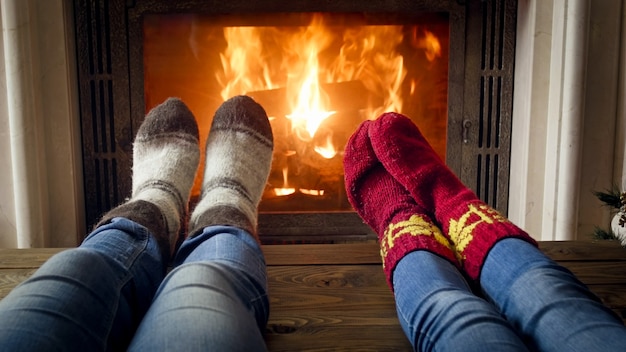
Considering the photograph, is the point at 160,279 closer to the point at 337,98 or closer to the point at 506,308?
the point at 506,308

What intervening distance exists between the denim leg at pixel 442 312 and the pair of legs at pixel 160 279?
0.51 feet

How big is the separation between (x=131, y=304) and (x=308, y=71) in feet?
3.19

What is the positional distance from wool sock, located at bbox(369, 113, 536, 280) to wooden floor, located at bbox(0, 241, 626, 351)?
115 millimetres

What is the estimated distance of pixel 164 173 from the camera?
3.27 ft

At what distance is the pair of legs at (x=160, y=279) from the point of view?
0.43 m

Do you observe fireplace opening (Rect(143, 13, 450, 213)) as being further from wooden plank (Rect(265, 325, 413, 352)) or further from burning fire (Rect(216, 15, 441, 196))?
wooden plank (Rect(265, 325, 413, 352))

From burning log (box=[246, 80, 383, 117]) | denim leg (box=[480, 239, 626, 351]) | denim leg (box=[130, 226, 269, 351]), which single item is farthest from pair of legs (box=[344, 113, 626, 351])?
burning log (box=[246, 80, 383, 117])

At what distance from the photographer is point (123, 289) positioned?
0.57m

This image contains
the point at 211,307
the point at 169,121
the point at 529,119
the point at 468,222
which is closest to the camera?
the point at 211,307

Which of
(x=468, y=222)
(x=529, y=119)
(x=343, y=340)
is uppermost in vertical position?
(x=529, y=119)

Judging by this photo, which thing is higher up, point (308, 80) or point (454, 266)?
point (308, 80)

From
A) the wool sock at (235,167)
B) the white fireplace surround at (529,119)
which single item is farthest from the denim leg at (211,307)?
the white fireplace surround at (529,119)

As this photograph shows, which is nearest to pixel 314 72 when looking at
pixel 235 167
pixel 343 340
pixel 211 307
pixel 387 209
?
pixel 235 167

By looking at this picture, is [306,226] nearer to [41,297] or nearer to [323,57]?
[323,57]
